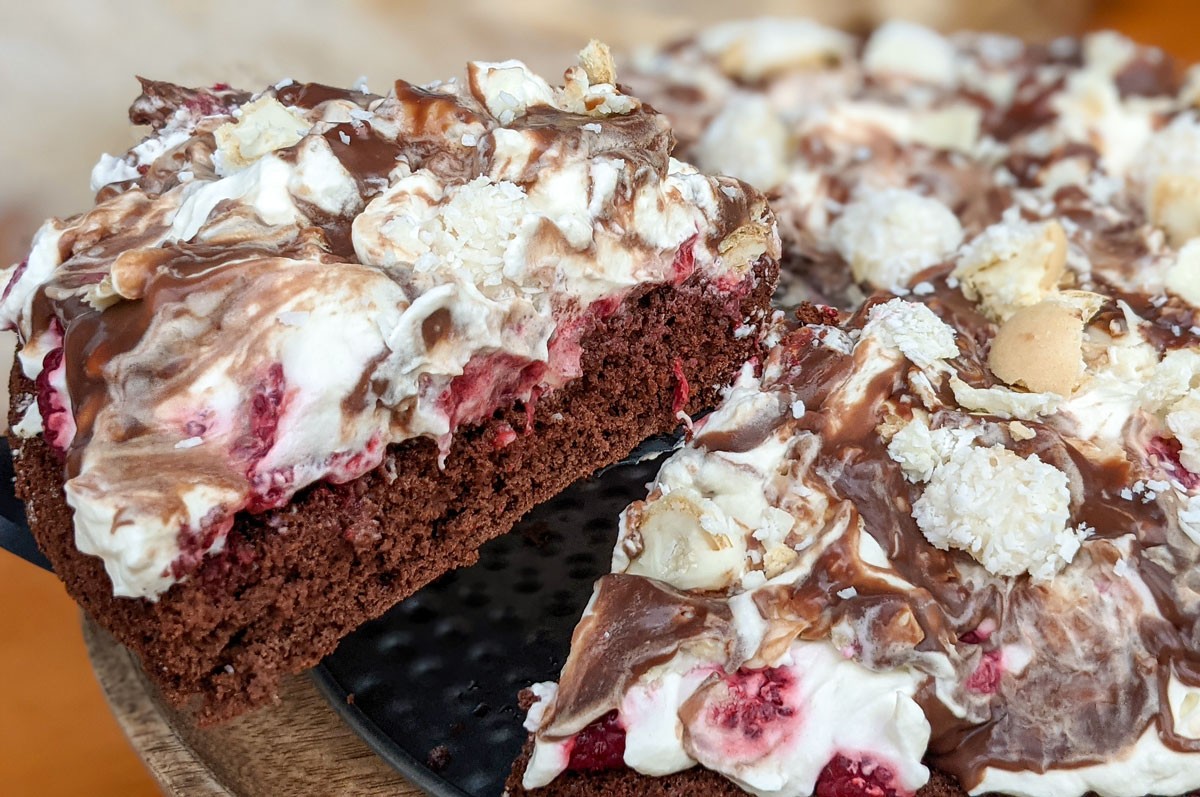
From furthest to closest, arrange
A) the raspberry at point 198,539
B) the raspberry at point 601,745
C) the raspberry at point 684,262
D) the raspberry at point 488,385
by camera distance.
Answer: the raspberry at point 684,262 < the raspberry at point 488,385 < the raspberry at point 601,745 < the raspberry at point 198,539

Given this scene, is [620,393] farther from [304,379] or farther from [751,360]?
[304,379]

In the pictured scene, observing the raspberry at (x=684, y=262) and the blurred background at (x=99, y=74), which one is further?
the blurred background at (x=99, y=74)

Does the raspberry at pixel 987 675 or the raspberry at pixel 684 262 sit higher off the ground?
the raspberry at pixel 684 262

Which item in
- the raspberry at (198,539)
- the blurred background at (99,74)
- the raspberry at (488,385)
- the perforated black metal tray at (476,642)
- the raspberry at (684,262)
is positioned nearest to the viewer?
the raspberry at (198,539)

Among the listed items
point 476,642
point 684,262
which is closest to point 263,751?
point 476,642

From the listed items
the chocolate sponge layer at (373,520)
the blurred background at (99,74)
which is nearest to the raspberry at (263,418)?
the chocolate sponge layer at (373,520)

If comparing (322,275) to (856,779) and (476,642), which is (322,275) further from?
(856,779)

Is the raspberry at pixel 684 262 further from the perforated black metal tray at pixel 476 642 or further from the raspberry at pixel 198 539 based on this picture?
the raspberry at pixel 198 539
